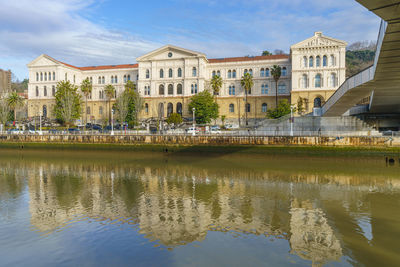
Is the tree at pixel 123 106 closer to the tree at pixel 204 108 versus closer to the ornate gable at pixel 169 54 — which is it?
the ornate gable at pixel 169 54

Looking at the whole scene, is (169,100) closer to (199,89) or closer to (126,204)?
(199,89)

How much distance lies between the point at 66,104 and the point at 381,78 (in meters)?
65.8

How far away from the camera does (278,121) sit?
42406 mm

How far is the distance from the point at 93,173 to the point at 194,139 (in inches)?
616

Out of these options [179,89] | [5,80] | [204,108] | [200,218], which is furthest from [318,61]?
[5,80]

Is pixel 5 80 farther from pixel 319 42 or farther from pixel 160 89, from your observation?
pixel 319 42

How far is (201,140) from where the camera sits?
39.3 m

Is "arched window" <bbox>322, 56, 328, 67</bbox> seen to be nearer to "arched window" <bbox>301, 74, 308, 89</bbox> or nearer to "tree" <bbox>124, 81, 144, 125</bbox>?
"arched window" <bbox>301, 74, 308, 89</bbox>

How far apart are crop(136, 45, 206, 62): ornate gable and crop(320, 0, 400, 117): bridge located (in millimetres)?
38056

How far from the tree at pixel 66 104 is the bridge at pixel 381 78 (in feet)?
182

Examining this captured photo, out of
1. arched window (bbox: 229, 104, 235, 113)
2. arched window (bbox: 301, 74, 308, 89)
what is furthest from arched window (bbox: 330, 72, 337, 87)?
arched window (bbox: 229, 104, 235, 113)

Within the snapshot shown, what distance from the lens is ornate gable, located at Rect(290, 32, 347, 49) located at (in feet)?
199

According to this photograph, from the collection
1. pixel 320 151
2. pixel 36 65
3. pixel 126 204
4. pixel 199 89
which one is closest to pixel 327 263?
pixel 126 204

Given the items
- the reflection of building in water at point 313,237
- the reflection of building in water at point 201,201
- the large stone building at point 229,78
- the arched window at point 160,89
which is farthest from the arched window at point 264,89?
the reflection of building in water at point 313,237
